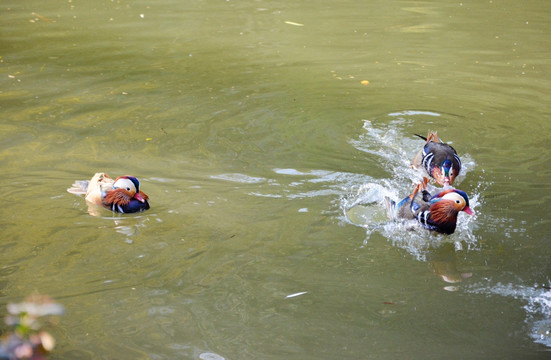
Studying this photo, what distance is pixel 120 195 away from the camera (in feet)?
18.5

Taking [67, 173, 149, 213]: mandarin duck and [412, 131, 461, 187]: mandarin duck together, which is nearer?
[67, 173, 149, 213]: mandarin duck

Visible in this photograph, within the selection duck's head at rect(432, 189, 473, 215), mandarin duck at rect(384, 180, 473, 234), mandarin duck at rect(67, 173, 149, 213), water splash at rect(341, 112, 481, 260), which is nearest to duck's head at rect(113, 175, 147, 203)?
mandarin duck at rect(67, 173, 149, 213)

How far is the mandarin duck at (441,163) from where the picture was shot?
20.1ft

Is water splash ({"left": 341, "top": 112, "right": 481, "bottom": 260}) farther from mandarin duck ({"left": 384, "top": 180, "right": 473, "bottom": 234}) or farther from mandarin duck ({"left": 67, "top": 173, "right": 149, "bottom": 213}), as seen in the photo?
mandarin duck ({"left": 67, "top": 173, "right": 149, "bottom": 213})

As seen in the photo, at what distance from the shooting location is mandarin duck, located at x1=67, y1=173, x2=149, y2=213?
5.67m

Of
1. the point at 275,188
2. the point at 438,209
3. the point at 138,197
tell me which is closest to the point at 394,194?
the point at 438,209

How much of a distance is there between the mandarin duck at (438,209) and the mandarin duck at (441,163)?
0.64 meters

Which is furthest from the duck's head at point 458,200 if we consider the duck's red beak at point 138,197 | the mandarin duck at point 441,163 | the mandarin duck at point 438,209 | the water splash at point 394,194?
the duck's red beak at point 138,197

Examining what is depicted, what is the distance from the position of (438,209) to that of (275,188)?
5.74 ft

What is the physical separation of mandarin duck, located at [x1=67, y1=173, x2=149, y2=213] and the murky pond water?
13 centimetres

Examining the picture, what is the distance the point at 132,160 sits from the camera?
7027 millimetres

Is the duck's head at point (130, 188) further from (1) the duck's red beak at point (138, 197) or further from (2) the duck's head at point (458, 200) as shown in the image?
(2) the duck's head at point (458, 200)

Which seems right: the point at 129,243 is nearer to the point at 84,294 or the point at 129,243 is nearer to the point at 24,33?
the point at 84,294

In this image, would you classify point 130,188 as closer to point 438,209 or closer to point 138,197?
point 138,197
